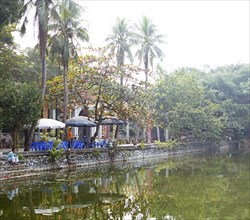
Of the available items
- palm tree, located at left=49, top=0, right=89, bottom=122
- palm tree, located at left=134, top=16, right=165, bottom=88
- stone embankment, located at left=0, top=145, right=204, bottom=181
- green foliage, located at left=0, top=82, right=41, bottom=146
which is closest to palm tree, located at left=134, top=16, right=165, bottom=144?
palm tree, located at left=134, top=16, right=165, bottom=88

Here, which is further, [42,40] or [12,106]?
[42,40]

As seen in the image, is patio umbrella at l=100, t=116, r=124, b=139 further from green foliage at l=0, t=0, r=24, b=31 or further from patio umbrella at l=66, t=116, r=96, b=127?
green foliage at l=0, t=0, r=24, b=31

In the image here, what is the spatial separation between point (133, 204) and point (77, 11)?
593 inches

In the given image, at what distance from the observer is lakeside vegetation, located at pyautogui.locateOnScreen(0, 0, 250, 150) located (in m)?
18.6

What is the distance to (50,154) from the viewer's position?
19.7 m

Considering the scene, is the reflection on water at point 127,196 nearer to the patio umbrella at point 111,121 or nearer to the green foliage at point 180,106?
the patio umbrella at point 111,121

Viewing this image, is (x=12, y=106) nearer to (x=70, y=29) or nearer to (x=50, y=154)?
(x=50, y=154)

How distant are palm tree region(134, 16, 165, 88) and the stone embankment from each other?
9.54 m

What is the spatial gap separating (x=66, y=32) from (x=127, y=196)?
1334 cm

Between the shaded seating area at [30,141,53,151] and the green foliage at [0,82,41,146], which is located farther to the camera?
the shaded seating area at [30,141,53,151]

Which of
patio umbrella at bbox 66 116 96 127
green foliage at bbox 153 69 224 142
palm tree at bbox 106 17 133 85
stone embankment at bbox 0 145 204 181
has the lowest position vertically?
stone embankment at bbox 0 145 204 181

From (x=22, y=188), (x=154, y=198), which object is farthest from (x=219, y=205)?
(x=22, y=188)

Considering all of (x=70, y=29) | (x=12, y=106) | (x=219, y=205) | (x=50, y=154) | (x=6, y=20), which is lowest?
(x=219, y=205)

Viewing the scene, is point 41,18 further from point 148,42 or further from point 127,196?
point 148,42
